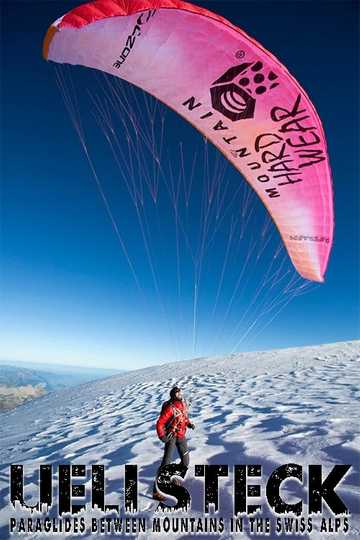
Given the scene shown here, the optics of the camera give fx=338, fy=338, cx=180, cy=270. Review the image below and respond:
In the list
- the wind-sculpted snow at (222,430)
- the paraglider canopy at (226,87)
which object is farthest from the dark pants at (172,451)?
the paraglider canopy at (226,87)

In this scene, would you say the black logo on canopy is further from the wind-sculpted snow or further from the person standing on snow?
the wind-sculpted snow

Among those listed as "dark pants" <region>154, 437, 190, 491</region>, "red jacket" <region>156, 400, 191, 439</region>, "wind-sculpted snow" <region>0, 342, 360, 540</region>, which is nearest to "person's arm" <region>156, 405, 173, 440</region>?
"red jacket" <region>156, 400, 191, 439</region>

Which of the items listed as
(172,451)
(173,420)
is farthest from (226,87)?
(172,451)

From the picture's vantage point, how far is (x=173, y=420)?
442 cm

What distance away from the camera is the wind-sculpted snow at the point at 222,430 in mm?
4277

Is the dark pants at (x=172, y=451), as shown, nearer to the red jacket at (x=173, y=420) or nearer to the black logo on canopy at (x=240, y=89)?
the red jacket at (x=173, y=420)

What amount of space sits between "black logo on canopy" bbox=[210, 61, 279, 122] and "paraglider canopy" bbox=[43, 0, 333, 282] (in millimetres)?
16

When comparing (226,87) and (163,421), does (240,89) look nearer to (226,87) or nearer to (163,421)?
(226,87)

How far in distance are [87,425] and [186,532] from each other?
5526 mm

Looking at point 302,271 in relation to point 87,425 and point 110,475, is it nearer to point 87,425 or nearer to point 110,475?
point 110,475

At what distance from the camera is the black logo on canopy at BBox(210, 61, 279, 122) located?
5404 mm

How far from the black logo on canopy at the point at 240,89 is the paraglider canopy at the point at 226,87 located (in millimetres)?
16

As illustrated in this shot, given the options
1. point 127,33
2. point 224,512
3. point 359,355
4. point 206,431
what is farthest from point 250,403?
point 359,355

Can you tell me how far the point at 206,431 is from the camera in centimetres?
607
